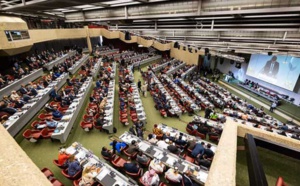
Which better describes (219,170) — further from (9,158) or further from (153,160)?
(153,160)

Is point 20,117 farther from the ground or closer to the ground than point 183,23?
closer to the ground

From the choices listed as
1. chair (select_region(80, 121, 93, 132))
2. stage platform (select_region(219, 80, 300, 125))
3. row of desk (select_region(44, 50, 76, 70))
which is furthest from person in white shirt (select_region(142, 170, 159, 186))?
stage platform (select_region(219, 80, 300, 125))

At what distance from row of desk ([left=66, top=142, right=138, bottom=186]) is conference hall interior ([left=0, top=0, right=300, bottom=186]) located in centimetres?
4

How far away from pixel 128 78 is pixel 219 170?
14.3 metres

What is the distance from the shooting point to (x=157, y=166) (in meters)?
6.00

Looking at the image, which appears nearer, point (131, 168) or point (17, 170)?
point (17, 170)

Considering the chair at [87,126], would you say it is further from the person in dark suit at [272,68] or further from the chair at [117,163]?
the person in dark suit at [272,68]

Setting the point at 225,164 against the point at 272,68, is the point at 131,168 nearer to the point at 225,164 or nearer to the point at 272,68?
the point at 225,164

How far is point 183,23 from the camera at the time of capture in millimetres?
5172

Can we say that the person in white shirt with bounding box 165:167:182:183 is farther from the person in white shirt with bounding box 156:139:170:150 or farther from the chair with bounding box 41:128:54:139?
the chair with bounding box 41:128:54:139

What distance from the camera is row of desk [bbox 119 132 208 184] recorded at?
18.7 feet

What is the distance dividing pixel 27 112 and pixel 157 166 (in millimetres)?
7208

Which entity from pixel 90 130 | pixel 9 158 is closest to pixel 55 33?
pixel 90 130

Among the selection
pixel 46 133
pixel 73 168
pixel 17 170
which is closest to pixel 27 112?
pixel 46 133
